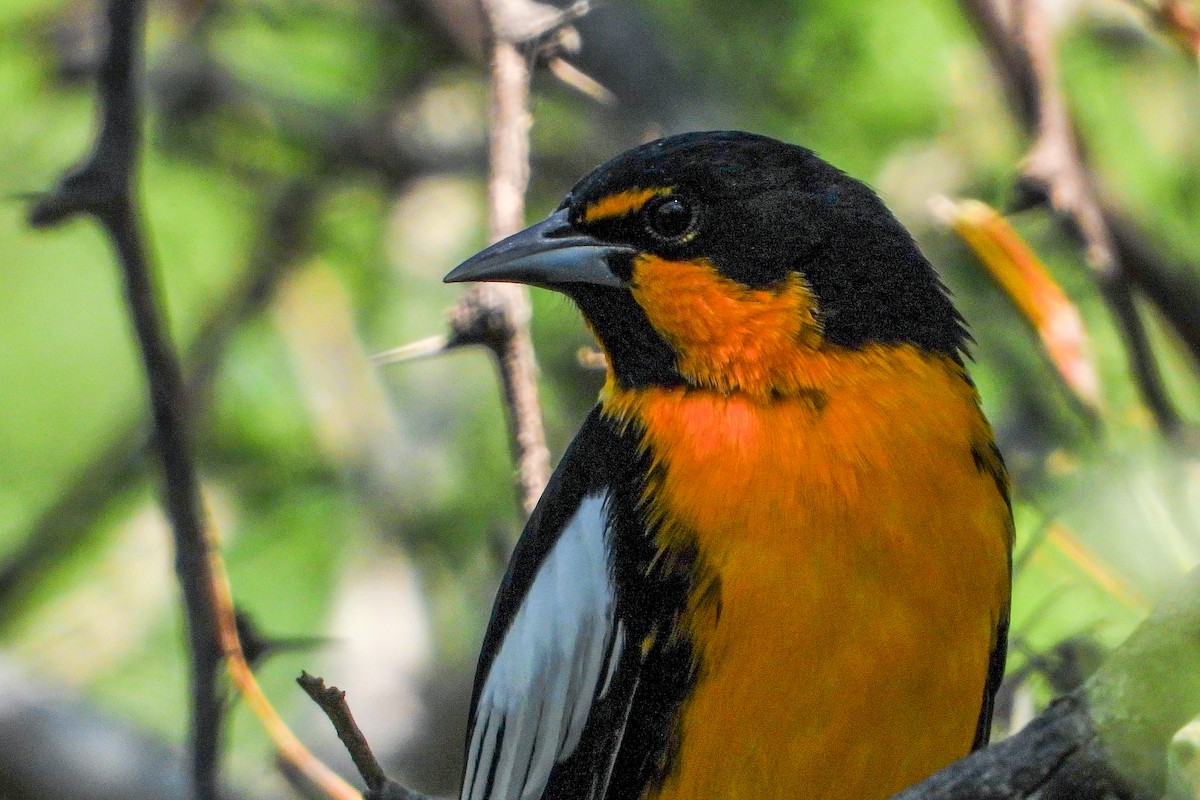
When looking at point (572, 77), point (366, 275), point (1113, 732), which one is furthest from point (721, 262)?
point (366, 275)

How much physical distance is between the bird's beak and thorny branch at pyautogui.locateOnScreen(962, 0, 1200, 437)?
1065 millimetres

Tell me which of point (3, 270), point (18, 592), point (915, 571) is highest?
point (3, 270)

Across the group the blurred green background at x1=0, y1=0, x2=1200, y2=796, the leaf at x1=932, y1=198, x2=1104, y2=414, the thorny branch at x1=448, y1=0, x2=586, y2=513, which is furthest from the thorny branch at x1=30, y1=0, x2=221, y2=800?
the leaf at x1=932, y1=198, x2=1104, y2=414

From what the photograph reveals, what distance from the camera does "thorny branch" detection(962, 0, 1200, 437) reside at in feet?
11.1

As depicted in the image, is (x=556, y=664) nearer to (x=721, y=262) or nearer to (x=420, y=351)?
(x=420, y=351)

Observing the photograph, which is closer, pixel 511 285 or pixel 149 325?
pixel 149 325

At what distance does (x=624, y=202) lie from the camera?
2.97 m

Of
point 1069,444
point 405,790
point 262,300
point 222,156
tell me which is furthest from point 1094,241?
point 222,156

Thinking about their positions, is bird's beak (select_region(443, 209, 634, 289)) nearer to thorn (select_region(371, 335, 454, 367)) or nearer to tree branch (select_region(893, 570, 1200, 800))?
thorn (select_region(371, 335, 454, 367))

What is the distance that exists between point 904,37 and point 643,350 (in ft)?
6.85

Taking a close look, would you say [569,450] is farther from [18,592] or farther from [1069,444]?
[18,592]

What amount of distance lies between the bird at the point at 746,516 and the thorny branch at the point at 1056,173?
1.92 ft

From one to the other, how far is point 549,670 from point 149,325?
40.1 inches

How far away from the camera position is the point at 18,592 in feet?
14.6
